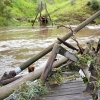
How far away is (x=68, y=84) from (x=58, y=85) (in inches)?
9.0

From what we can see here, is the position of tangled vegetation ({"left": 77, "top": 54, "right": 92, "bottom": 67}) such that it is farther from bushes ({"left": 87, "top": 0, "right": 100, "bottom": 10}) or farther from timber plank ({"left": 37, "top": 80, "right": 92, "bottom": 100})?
bushes ({"left": 87, "top": 0, "right": 100, "bottom": 10})

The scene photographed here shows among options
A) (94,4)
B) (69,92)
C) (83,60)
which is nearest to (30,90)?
(69,92)

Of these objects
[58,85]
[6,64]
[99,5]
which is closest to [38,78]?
[58,85]

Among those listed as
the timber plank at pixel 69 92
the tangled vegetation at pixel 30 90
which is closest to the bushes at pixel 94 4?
the timber plank at pixel 69 92

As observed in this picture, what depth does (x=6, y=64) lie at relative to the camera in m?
12.5

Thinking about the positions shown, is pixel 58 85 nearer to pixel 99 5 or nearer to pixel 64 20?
pixel 64 20

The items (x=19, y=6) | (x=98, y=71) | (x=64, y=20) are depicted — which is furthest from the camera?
(x=19, y=6)

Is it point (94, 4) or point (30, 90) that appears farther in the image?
point (94, 4)

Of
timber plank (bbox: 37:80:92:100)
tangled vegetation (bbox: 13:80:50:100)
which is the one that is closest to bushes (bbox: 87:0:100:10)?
timber plank (bbox: 37:80:92:100)

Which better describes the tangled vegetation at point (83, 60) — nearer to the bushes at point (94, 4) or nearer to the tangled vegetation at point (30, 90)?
the tangled vegetation at point (30, 90)

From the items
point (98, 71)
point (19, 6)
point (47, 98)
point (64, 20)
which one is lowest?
point (47, 98)

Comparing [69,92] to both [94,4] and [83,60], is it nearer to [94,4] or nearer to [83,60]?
[83,60]

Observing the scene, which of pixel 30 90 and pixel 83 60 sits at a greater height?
pixel 83 60

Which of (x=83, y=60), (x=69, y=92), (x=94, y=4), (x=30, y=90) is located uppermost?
(x=94, y=4)
